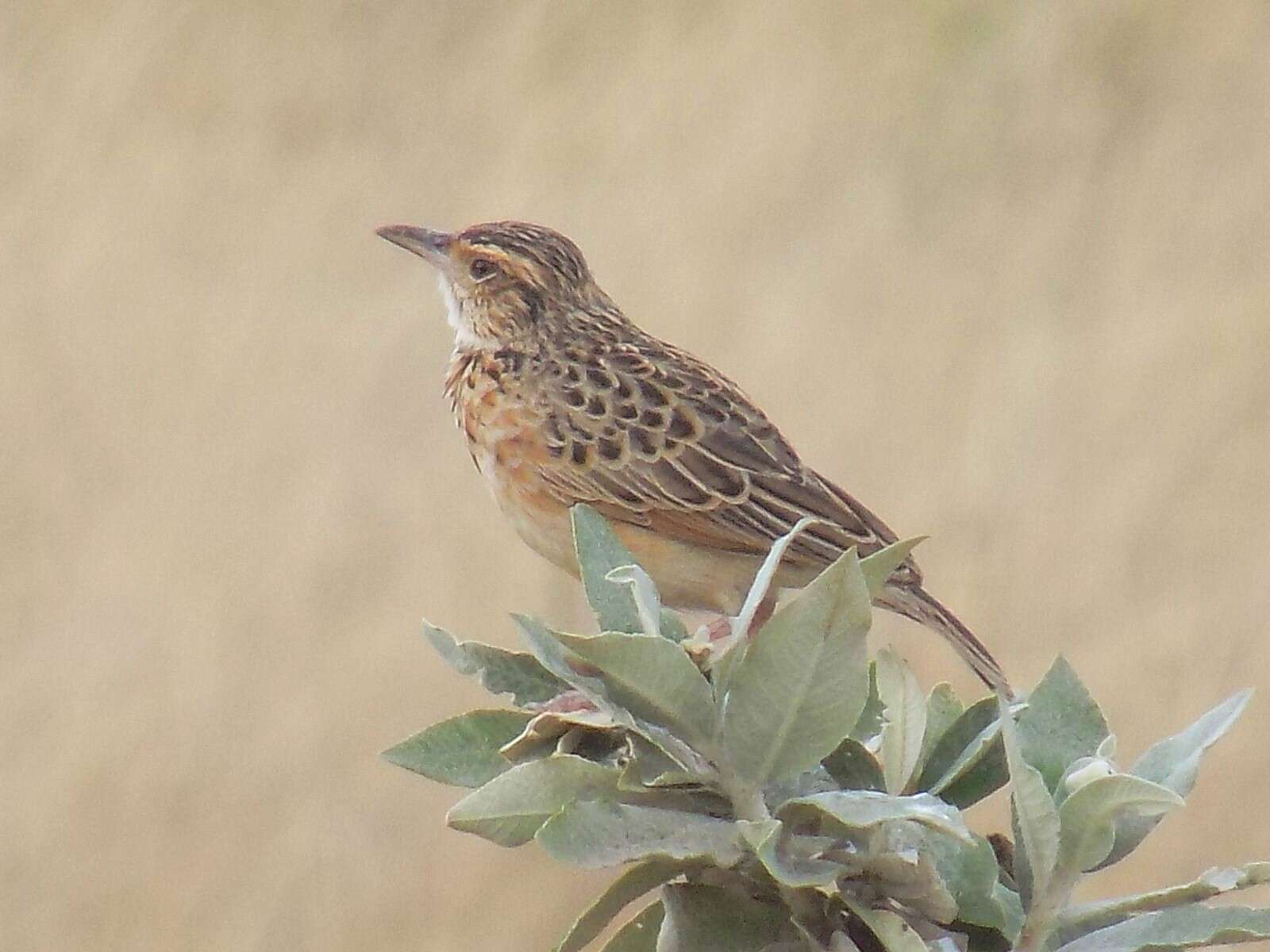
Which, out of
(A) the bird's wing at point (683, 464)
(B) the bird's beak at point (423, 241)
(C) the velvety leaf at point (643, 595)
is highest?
(B) the bird's beak at point (423, 241)

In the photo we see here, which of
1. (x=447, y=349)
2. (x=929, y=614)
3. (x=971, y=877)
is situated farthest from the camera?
(x=447, y=349)

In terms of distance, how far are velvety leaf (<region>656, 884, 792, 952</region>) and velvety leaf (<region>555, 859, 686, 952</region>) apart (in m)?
0.01

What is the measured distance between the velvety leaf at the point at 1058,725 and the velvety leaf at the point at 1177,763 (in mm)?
50

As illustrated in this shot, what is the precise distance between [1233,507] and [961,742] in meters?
4.22

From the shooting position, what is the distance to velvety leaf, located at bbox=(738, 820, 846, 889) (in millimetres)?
1326

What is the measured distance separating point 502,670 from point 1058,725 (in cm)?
44

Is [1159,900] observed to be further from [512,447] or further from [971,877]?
[512,447]

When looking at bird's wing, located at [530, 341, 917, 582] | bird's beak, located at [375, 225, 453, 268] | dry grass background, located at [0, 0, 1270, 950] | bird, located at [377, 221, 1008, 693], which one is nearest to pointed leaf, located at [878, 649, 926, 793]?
bird, located at [377, 221, 1008, 693]

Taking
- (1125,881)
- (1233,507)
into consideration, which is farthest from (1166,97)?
(1125,881)

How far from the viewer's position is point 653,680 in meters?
1.38

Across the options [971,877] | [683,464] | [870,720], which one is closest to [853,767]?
[870,720]

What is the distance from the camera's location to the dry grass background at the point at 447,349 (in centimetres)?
537

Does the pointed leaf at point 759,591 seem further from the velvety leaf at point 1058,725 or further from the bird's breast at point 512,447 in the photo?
the bird's breast at point 512,447

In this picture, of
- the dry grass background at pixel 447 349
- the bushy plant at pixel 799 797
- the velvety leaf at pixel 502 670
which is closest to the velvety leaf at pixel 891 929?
the bushy plant at pixel 799 797
